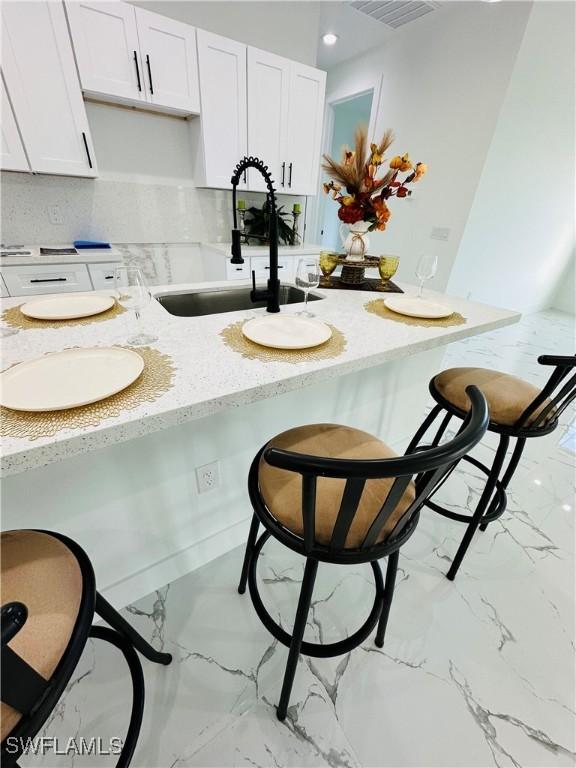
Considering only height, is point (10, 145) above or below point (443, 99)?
below

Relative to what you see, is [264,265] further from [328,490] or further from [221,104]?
[328,490]

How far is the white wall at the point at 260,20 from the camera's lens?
2.35m

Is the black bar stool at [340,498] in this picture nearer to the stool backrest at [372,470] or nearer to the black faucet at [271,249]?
the stool backrest at [372,470]

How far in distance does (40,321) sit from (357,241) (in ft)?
4.19

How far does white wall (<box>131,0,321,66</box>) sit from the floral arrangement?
89.1 inches

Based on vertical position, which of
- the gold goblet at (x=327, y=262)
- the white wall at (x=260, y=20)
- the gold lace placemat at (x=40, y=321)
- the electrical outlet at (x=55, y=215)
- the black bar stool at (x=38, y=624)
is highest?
the white wall at (x=260, y=20)

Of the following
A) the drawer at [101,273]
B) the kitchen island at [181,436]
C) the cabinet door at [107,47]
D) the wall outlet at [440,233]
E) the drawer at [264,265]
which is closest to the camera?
the kitchen island at [181,436]

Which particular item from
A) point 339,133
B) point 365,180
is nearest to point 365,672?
point 365,180

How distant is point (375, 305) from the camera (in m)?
1.30

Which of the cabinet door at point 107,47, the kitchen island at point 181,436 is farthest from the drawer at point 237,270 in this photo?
the kitchen island at point 181,436

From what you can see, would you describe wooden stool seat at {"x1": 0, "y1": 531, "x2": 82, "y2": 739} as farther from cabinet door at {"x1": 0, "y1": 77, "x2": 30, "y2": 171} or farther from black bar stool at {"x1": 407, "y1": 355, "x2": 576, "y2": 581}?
cabinet door at {"x1": 0, "y1": 77, "x2": 30, "y2": 171}

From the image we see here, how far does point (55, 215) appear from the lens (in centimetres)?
249

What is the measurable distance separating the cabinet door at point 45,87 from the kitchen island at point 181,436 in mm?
1691

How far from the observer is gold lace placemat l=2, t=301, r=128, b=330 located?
0.97m
